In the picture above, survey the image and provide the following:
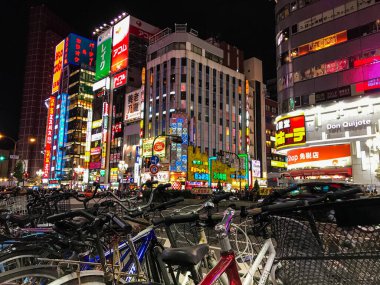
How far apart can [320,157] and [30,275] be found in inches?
1295

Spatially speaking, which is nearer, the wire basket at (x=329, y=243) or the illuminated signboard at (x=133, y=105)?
the wire basket at (x=329, y=243)

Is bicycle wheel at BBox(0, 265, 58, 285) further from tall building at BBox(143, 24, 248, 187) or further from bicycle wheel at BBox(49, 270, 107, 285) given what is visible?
tall building at BBox(143, 24, 248, 187)

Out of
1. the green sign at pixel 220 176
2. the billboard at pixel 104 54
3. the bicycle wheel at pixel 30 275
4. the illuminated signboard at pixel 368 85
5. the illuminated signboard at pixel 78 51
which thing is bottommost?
the bicycle wheel at pixel 30 275

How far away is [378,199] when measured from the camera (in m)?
1.65

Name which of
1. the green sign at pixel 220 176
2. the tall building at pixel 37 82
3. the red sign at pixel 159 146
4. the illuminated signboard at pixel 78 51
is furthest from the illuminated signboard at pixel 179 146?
the tall building at pixel 37 82

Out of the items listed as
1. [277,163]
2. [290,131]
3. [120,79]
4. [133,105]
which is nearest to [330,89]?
[290,131]

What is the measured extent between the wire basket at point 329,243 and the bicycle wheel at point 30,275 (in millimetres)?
1774

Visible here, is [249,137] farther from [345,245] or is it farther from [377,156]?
[345,245]

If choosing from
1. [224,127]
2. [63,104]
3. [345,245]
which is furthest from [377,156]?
[63,104]

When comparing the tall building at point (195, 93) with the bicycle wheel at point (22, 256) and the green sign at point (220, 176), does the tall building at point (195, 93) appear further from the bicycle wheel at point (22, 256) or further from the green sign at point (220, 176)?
the bicycle wheel at point (22, 256)

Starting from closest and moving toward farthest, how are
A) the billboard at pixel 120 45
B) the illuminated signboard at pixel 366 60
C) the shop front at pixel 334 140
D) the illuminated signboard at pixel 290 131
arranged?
1. the illuminated signboard at pixel 366 60
2. the shop front at pixel 334 140
3. the illuminated signboard at pixel 290 131
4. the billboard at pixel 120 45

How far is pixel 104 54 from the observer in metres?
85.8

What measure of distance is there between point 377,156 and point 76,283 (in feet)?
102

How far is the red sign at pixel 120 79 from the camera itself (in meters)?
78.1
